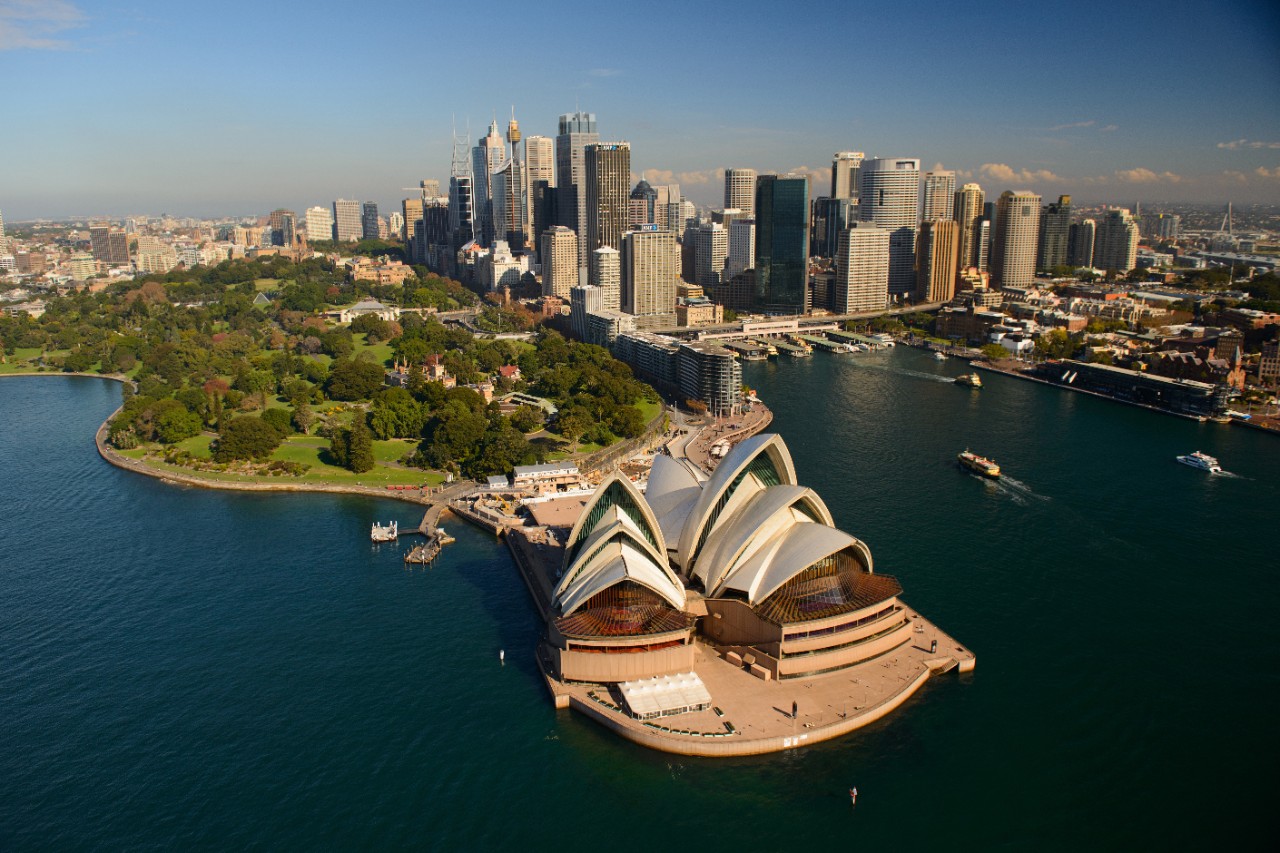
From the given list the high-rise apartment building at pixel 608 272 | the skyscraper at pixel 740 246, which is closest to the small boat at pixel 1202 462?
the high-rise apartment building at pixel 608 272

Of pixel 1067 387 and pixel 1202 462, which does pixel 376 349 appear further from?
pixel 1202 462

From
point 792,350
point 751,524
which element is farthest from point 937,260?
point 751,524

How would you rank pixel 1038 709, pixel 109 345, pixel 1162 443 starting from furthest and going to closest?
1. pixel 109 345
2. pixel 1162 443
3. pixel 1038 709

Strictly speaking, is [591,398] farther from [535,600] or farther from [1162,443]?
[1162,443]

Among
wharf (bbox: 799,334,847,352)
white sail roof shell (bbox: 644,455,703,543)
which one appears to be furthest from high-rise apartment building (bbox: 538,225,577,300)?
white sail roof shell (bbox: 644,455,703,543)

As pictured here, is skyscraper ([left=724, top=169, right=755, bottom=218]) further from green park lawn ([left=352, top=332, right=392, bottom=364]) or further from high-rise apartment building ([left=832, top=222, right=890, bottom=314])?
green park lawn ([left=352, top=332, right=392, bottom=364])

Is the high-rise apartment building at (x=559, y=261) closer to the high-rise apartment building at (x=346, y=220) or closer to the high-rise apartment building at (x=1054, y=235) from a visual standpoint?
the high-rise apartment building at (x=1054, y=235)

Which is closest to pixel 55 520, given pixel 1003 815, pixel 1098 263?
pixel 1003 815
